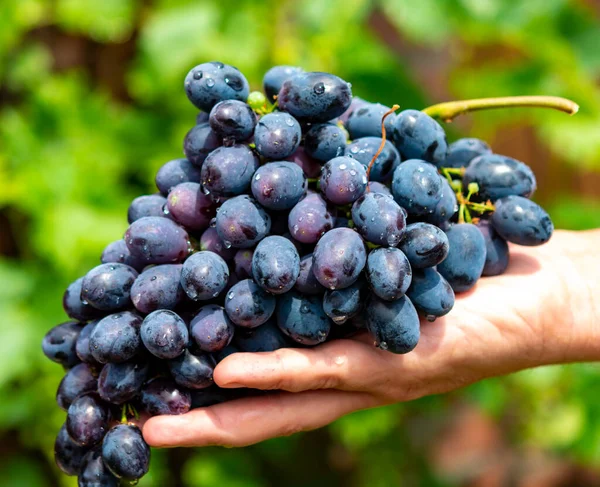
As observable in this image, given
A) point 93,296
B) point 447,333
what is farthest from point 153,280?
point 447,333

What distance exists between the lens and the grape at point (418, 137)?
111cm

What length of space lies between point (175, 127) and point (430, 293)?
163cm

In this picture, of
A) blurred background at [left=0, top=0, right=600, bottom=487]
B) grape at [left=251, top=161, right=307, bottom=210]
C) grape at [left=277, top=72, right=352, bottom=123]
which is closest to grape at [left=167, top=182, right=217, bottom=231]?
grape at [left=251, top=161, right=307, bottom=210]

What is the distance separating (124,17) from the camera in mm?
2297

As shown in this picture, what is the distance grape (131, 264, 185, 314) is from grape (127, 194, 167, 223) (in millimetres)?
128

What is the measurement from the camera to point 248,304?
987 mm

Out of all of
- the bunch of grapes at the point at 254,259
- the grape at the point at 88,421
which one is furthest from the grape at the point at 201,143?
the grape at the point at 88,421

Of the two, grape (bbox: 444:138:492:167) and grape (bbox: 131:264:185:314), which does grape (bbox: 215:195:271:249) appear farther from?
grape (bbox: 444:138:492:167)

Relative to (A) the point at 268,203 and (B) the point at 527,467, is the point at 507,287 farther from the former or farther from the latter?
(B) the point at 527,467

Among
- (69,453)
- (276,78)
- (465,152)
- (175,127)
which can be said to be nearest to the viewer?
(69,453)

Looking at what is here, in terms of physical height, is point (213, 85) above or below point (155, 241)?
above

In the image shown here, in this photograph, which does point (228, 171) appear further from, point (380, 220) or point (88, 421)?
point (88, 421)

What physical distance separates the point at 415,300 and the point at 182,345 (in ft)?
1.25

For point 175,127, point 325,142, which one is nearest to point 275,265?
point 325,142
